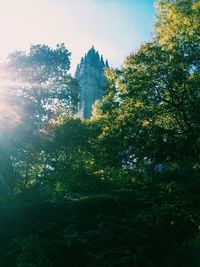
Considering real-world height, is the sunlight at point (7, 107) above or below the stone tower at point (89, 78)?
below

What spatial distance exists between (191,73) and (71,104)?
1975 centimetres

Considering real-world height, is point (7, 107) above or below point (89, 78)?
below

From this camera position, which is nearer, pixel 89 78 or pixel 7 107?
pixel 7 107

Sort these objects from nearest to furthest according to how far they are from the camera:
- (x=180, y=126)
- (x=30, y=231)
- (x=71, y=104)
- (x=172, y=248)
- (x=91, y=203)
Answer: (x=172, y=248), (x=30, y=231), (x=91, y=203), (x=180, y=126), (x=71, y=104)

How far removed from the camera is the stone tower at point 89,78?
182 metres

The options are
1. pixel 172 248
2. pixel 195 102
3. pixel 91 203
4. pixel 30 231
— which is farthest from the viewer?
pixel 195 102

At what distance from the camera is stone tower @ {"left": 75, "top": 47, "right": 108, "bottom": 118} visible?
598 feet

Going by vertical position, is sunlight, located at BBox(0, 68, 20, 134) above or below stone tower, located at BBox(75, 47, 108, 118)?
below

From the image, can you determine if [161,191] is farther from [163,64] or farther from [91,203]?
[163,64]

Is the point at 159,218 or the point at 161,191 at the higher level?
the point at 161,191

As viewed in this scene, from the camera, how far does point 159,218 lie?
968cm

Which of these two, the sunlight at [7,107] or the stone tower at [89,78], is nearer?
the sunlight at [7,107]

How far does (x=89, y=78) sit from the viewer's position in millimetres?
190375

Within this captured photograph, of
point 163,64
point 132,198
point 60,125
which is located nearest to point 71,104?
point 60,125
